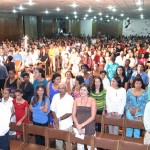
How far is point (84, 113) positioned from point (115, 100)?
0.98m

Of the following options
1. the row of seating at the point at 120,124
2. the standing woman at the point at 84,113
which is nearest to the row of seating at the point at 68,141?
the standing woman at the point at 84,113

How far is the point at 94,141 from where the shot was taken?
3682mm

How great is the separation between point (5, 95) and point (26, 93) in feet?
2.59

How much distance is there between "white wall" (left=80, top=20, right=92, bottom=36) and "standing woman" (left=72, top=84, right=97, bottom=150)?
28772 mm

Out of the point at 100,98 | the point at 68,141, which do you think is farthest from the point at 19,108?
the point at 100,98

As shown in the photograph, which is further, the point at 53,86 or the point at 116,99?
the point at 53,86

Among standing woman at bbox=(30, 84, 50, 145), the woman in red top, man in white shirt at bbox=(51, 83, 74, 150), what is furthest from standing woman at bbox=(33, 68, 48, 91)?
man in white shirt at bbox=(51, 83, 74, 150)

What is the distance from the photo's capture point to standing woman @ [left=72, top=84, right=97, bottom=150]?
3.78 metres

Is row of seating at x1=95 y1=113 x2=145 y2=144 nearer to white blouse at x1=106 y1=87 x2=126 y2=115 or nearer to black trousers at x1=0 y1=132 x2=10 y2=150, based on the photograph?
white blouse at x1=106 y1=87 x2=126 y2=115

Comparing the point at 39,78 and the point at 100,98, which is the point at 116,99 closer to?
the point at 100,98

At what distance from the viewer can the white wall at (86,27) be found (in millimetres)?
32125

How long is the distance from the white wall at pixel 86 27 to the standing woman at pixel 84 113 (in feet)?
94.4

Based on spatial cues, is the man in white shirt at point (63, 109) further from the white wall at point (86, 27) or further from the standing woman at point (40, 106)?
the white wall at point (86, 27)

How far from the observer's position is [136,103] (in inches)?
178
